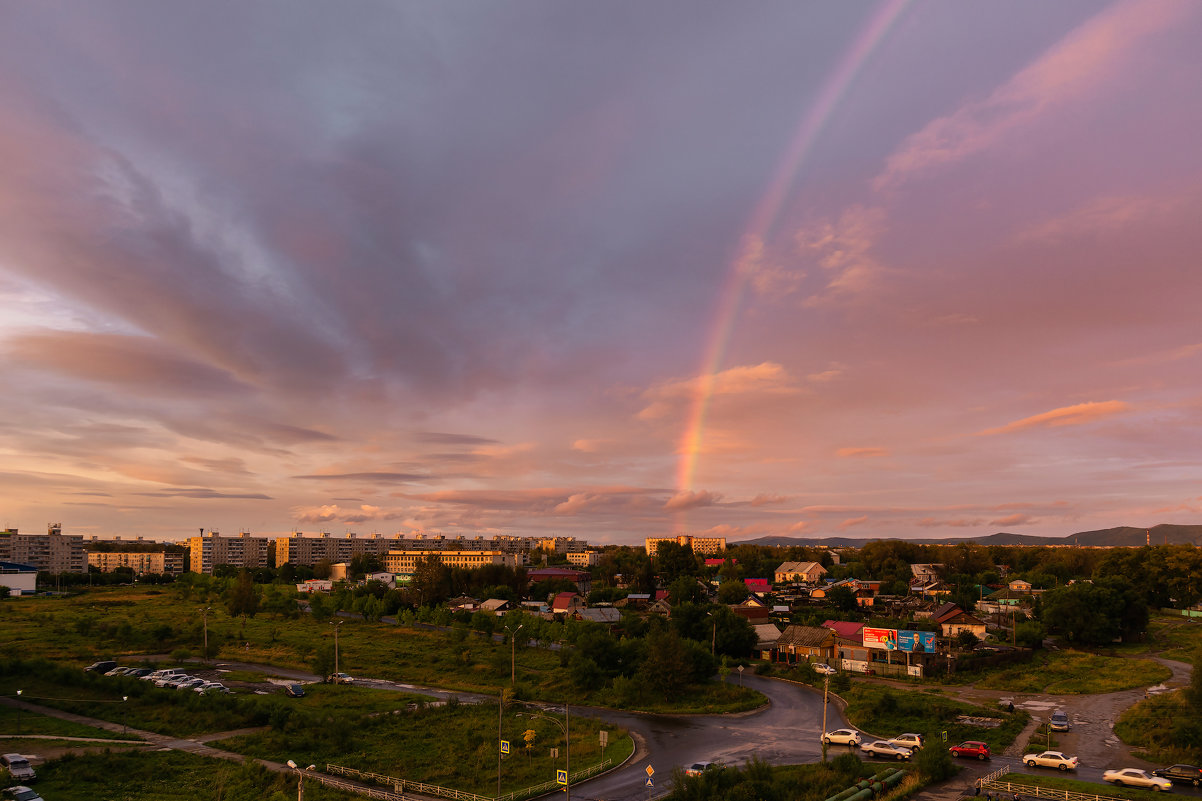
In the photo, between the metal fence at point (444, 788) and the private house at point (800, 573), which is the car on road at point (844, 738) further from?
the private house at point (800, 573)

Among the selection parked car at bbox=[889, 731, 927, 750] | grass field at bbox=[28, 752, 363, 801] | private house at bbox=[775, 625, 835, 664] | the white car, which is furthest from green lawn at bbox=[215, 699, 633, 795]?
private house at bbox=[775, 625, 835, 664]

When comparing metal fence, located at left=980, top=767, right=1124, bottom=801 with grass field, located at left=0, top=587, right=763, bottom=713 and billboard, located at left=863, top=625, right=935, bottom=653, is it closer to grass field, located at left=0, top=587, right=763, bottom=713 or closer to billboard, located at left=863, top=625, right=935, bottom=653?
grass field, located at left=0, top=587, right=763, bottom=713

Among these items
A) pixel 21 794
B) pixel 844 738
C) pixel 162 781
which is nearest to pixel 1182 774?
pixel 844 738

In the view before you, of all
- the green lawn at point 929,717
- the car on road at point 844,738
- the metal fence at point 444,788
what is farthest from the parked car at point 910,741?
the metal fence at point 444,788

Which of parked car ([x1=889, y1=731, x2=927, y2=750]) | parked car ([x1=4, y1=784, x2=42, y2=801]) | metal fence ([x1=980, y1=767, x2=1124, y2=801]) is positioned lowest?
parked car ([x1=889, y1=731, x2=927, y2=750])

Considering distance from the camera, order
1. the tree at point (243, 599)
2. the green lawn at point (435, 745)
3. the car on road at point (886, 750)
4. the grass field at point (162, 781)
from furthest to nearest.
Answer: the tree at point (243, 599) → the car on road at point (886, 750) → the green lawn at point (435, 745) → the grass field at point (162, 781)

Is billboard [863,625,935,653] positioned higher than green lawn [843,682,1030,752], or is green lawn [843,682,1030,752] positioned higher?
billboard [863,625,935,653]

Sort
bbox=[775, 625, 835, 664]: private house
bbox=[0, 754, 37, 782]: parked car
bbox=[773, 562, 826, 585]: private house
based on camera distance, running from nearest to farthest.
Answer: bbox=[0, 754, 37, 782]: parked car
bbox=[775, 625, 835, 664]: private house
bbox=[773, 562, 826, 585]: private house
